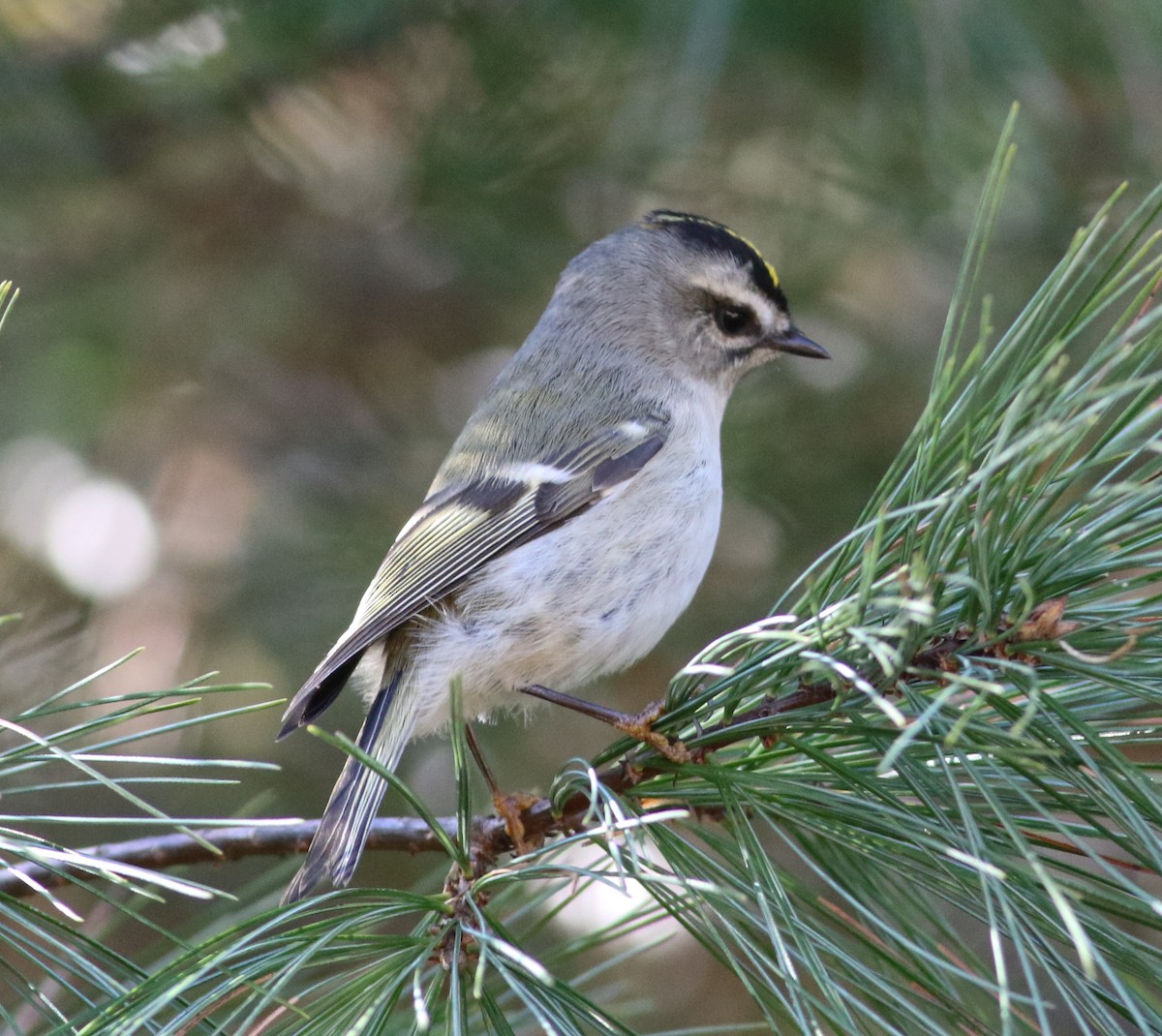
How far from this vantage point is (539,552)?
61.9 inches

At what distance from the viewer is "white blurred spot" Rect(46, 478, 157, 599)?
1.99 metres

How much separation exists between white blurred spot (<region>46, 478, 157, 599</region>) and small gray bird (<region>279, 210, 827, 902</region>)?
1.79ft

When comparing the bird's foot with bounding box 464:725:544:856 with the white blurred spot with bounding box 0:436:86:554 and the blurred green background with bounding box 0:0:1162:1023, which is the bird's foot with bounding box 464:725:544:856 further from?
the white blurred spot with bounding box 0:436:86:554

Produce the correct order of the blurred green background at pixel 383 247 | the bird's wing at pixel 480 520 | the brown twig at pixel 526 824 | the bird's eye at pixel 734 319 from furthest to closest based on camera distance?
1. the bird's eye at pixel 734 319
2. the blurred green background at pixel 383 247
3. the bird's wing at pixel 480 520
4. the brown twig at pixel 526 824

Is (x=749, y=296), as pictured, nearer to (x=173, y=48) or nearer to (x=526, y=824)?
(x=173, y=48)

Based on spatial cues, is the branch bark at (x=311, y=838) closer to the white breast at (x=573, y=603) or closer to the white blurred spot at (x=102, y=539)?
the white breast at (x=573, y=603)

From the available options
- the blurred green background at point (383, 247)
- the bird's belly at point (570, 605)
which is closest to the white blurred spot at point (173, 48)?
the blurred green background at point (383, 247)

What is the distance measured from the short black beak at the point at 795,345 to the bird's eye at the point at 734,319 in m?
0.04

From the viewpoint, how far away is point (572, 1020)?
843 mm

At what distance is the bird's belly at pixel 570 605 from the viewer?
1.52 meters

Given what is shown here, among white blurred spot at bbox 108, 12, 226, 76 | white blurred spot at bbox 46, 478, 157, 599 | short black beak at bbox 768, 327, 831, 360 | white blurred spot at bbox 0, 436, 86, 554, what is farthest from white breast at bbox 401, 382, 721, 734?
white blurred spot at bbox 108, 12, 226, 76

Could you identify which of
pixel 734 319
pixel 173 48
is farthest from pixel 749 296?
pixel 173 48

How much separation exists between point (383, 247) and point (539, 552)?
95cm

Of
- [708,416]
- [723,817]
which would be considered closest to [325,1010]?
[723,817]
